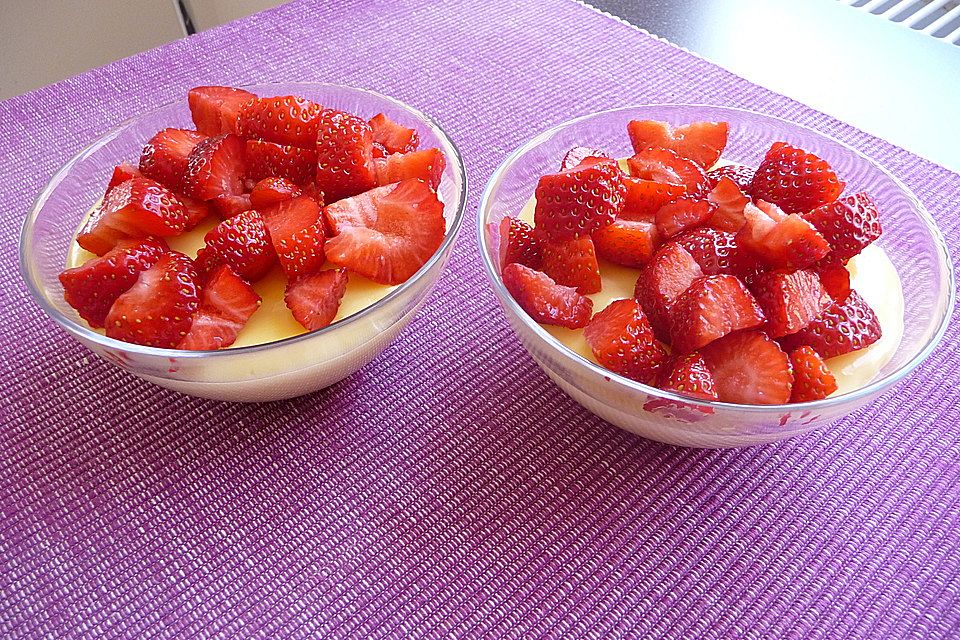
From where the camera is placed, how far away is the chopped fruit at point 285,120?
1.13 metres

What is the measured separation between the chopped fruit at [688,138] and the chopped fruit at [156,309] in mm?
717

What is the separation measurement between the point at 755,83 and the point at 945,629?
118 centimetres

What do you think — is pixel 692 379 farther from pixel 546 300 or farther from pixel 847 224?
pixel 847 224

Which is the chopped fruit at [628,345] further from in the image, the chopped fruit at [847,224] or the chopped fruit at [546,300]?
the chopped fruit at [847,224]

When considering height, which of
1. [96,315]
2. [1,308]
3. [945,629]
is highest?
[96,315]

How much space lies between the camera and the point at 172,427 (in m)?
1.11

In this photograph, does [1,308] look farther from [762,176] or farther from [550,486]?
[762,176]

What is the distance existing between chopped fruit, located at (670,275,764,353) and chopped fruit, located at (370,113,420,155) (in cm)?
51

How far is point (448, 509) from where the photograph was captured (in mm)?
1017

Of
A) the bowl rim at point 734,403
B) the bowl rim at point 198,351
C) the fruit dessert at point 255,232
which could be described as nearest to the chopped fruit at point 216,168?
the fruit dessert at point 255,232

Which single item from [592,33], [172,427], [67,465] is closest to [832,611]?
[172,427]

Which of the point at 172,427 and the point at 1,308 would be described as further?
the point at 1,308

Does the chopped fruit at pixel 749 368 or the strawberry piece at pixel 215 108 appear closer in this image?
the chopped fruit at pixel 749 368

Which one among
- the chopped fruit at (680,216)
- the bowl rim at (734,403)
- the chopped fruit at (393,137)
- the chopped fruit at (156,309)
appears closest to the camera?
the bowl rim at (734,403)
